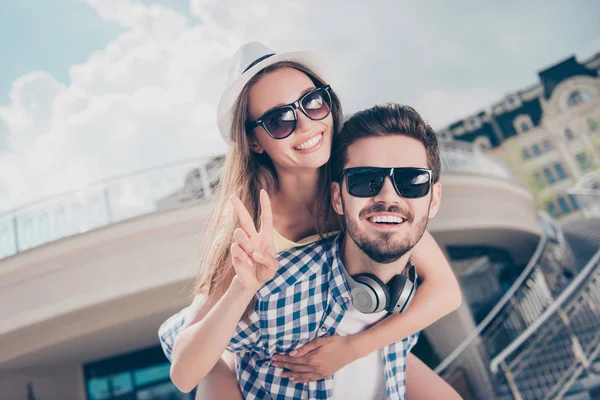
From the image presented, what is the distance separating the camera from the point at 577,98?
32562mm

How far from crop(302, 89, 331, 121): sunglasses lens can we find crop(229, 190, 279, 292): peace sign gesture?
0.62 m

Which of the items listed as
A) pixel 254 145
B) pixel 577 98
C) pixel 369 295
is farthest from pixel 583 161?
pixel 369 295

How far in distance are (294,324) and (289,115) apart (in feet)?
2.88

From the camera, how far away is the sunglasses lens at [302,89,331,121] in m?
1.83

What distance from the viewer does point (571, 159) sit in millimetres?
32750

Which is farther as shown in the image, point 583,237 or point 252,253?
point 583,237

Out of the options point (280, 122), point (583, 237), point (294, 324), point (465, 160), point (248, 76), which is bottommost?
point (583, 237)

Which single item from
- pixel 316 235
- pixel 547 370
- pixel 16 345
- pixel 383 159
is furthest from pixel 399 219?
pixel 16 345

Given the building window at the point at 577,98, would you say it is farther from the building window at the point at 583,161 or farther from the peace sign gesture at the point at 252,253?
the peace sign gesture at the point at 252,253

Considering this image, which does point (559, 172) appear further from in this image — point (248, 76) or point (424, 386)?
point (248, 76)

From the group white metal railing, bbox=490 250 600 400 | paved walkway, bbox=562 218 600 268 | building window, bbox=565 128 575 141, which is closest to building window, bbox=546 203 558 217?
building window, bbox=565 128 575 141

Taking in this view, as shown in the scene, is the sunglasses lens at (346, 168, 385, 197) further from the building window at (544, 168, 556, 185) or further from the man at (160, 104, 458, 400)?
the building window at (544, 168, 556, 185)

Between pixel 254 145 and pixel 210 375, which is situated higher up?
pixel 254 145

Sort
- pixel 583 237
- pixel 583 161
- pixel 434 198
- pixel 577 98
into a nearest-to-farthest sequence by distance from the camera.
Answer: pixel 434 198, pixel 583 237, pixel 583 161, pixel 577 98
